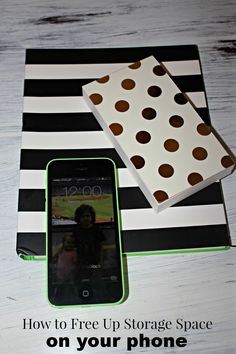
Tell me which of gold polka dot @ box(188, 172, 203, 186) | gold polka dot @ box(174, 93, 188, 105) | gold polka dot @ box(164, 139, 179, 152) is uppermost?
gold polka dot @ box(174, 93, 188, 105)

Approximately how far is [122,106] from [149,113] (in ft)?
0.11

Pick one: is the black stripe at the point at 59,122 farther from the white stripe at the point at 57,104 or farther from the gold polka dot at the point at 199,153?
the gold polka dot at the point at 199,153

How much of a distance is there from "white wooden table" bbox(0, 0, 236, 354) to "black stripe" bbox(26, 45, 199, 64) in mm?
16

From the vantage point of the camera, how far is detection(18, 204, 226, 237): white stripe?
66 centimetres

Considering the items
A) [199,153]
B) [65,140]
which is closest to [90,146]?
[65,140]

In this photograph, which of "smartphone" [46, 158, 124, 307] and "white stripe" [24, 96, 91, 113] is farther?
"white stripe" [24, 96, 91, 113]

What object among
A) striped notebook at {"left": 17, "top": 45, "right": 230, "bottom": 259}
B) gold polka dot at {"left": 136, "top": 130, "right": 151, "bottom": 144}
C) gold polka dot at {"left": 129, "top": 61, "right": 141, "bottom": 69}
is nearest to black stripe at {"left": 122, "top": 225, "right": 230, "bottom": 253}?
striped notebook at {"left": 17, "top": 45, "right": 230, "bottom": 259}

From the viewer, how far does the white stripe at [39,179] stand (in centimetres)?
68

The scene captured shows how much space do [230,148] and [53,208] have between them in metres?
0.24

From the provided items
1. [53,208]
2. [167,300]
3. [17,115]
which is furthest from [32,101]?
[167,300]

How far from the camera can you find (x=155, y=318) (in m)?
0.63

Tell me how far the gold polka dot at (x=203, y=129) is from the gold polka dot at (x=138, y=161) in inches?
3.3

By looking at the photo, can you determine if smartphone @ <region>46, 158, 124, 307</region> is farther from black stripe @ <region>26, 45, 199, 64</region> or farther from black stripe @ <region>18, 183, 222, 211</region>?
black stripe @ <region>26, 45, 199, 64</region>

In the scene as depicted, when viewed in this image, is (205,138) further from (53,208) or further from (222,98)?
(53,208)
